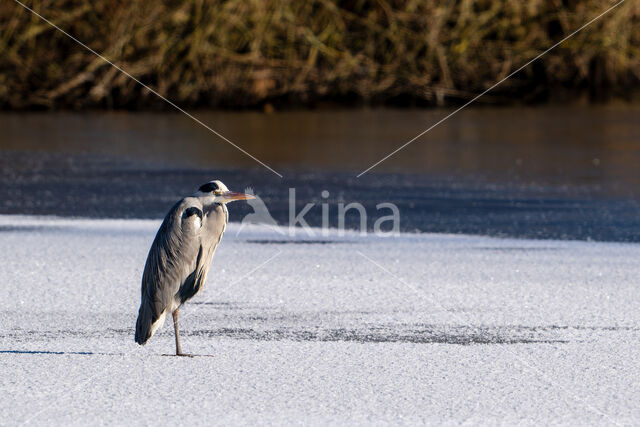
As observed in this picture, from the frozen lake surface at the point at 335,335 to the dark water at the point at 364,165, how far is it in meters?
1.05

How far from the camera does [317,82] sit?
1531cm

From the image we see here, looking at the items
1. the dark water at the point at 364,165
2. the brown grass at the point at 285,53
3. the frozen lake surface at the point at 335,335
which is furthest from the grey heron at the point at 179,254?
the brown grass at the point at 285,53

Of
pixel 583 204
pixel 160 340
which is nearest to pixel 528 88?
pixel 583 204

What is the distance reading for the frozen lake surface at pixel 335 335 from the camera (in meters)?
3.48

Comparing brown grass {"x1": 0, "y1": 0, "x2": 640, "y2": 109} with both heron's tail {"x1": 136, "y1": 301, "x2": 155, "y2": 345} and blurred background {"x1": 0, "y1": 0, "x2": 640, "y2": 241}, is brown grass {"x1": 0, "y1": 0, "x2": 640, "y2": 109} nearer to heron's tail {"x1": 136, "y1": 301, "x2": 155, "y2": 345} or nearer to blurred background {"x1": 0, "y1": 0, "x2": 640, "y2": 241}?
blurred background {"x1": 0, "y1": 0, "x2": 640, "y2": 241}

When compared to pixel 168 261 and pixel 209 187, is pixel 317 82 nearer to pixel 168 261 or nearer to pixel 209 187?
pixel 209 187

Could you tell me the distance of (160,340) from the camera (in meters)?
4.38

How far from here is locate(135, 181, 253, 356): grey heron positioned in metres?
4.04

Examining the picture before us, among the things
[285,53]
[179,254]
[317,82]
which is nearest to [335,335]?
[179,254]

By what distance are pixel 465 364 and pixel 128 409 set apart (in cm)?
120

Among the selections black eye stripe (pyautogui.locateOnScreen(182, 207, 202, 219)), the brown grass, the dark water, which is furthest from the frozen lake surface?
the brown grass

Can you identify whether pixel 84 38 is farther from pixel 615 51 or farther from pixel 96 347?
pixel 96 347

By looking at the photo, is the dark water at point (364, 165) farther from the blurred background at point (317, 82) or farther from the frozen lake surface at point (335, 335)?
the frozen lake surface at point (335, 335)

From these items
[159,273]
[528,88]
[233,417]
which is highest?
[528,88]
